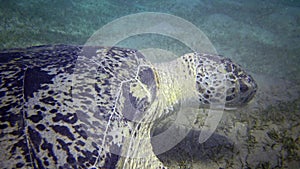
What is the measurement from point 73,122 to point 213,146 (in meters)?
1.93

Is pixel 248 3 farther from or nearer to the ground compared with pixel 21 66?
farther from the ground

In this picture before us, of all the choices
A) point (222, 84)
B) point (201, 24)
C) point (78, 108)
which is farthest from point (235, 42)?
point (78, 108)

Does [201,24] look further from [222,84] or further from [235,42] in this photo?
[222,84]

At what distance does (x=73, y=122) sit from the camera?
1.27 m

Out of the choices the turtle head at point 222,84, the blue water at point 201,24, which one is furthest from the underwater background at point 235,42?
the turtle head at point 222,84

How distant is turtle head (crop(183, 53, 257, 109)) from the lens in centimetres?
238

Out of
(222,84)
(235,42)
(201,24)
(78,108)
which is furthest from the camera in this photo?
(201,24)

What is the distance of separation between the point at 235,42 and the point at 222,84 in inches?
189

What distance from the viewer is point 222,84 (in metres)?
2.37

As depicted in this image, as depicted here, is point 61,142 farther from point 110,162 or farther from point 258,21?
point 258,21

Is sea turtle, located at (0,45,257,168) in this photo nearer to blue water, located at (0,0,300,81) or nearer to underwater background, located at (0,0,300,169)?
underwater background, located at (0,0,300,169)

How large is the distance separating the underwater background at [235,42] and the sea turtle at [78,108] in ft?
3.08

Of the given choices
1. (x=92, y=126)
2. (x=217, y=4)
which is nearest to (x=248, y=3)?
(x=217, y=4)

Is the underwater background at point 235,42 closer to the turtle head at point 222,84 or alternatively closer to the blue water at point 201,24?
the blue water at point 201,24
